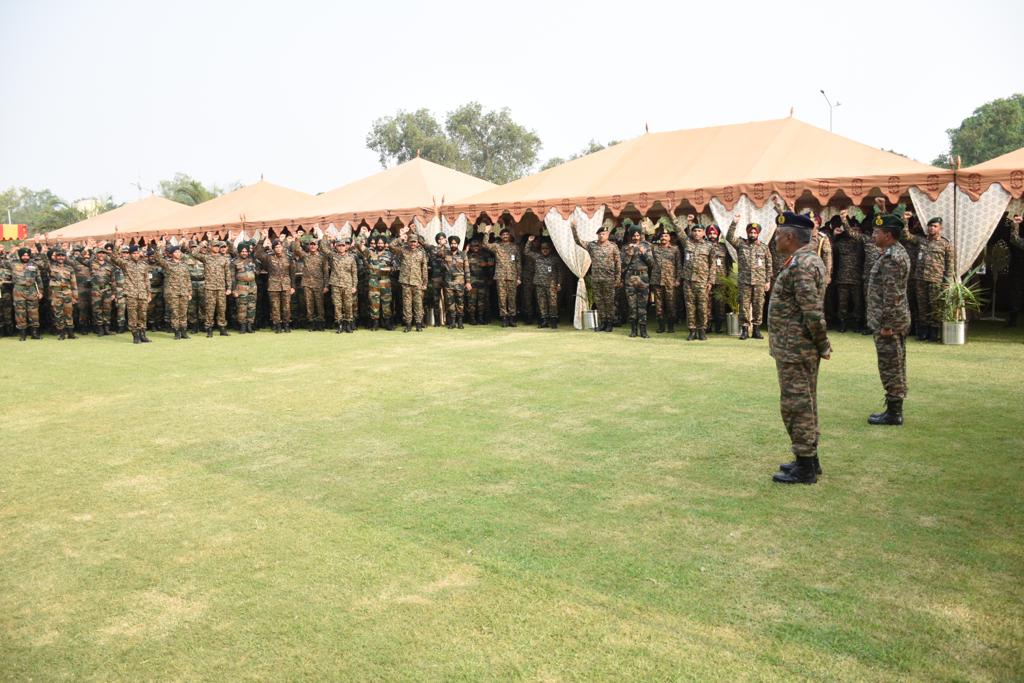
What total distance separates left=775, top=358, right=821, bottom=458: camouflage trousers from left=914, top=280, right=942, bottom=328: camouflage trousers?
6846mm

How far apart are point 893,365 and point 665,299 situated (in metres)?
6.40

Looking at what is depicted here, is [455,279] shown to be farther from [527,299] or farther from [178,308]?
[178,308]

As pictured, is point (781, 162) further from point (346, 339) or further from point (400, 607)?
point (400, 607)

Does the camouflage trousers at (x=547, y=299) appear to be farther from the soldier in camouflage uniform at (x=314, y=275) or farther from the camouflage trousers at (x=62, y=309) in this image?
the camouflage trousers at (x=62, y=309)

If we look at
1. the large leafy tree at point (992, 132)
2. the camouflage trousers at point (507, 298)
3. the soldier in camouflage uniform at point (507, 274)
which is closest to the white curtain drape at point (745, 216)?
the soldier in camouflage uniform at point (507, 274)

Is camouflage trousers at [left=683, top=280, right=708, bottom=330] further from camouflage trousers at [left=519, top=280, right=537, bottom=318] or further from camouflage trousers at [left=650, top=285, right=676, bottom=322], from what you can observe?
camouflage trousers at [left=519, top=280, right=537, bottom=318]

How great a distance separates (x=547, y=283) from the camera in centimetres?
1355

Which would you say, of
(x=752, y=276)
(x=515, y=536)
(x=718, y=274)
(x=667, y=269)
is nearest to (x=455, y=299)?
(x=667, y=269)

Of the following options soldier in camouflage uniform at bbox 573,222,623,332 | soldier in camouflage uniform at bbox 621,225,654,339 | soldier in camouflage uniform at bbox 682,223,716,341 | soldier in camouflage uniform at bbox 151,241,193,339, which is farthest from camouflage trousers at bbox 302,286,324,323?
soldier in camouflage uniform at bbox 682,223,716,341

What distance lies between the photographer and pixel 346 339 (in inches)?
507

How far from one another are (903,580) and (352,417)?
480cm

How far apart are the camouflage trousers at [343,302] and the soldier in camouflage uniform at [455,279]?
1762 mm

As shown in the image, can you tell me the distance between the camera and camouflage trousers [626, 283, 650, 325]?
11.8m

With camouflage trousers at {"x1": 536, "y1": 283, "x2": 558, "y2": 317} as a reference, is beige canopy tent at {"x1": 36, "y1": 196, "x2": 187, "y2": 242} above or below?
above
